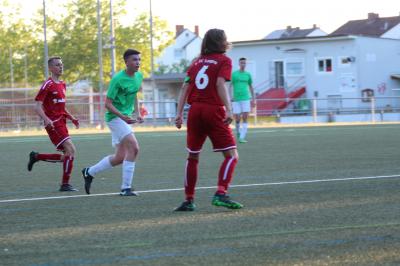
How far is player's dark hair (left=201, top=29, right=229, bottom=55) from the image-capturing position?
840 cm

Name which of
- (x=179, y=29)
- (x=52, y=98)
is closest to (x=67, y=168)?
(x=52, y=98)

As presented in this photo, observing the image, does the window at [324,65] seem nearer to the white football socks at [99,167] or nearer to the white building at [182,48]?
the white building at [182,48]

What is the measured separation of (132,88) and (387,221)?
13.5ft

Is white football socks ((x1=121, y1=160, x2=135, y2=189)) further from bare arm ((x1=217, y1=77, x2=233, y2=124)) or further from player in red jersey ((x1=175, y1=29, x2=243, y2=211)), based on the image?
bare arm ((x1=217, y1=77, x2=233, y2=124))

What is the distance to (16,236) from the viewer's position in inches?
278

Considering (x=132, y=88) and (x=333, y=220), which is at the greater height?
(x=132, y=88)

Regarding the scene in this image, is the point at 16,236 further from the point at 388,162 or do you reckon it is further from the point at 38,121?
the point at 38,121

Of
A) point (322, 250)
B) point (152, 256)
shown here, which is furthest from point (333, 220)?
point (152, 256)

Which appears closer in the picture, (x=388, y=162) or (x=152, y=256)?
(x=152, y=256)

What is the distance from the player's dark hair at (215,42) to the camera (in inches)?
331

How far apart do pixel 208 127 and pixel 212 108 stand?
18cm

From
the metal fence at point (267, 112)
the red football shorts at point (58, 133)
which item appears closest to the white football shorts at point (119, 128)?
the red football shorts at point (58, 133)

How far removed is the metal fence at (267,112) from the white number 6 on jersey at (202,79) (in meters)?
30.4

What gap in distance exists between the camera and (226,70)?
27.5 ft
